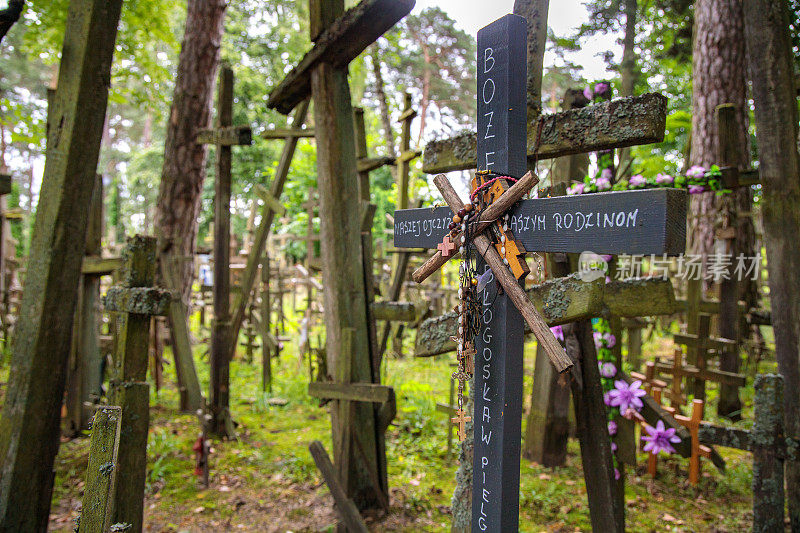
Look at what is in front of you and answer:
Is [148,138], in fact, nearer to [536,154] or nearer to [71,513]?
[71,513]

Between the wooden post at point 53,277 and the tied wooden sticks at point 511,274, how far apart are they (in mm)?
2294

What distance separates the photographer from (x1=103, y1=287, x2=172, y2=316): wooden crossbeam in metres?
2.59

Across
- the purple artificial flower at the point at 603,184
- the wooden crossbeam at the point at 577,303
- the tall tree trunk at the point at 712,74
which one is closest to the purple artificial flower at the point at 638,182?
the purple artificial flower at the point at 603,184

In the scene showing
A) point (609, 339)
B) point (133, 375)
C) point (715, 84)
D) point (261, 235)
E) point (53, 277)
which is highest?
point (715, 84)

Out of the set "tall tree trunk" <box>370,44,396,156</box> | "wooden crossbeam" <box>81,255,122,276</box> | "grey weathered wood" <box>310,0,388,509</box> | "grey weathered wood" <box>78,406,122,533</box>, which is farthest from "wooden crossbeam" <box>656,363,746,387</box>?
"tall tree trunk" <box>370,44,396,156</box>

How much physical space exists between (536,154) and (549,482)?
3216 mm

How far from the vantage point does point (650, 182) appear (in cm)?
363

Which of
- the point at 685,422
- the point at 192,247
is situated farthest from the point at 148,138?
the point at 685,422

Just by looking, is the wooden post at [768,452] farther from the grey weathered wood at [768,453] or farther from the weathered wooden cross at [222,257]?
the weathered wooden cross at [222,257]

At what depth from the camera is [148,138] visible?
1142 inches

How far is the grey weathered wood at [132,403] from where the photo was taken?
2.50 metres

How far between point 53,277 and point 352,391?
1881 mm

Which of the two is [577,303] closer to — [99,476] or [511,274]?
[511,274]

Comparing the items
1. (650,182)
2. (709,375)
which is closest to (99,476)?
(650,182)
